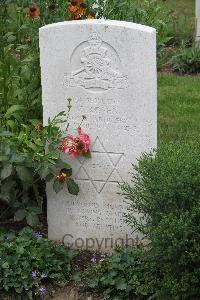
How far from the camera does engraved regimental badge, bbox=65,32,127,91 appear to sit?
4.26 metres

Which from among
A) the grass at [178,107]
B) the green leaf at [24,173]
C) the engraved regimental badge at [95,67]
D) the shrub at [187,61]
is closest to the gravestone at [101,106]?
the engraved regimental badge at [95,67]

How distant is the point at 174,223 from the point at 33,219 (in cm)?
111

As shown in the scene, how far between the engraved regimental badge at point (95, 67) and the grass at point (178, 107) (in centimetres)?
154

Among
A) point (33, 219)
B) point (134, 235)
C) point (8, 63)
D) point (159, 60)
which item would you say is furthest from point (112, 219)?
point (159, 60)

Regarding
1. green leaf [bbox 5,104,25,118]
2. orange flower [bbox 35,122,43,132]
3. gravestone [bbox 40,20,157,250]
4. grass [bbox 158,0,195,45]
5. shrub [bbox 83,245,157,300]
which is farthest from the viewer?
grass [bbox 158,0,195,45]

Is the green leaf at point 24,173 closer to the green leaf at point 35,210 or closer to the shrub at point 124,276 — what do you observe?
the green leaf at point 35,210

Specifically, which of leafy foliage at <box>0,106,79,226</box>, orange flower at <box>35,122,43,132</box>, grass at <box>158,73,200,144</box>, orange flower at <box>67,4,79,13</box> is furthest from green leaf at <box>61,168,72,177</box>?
grass at <box>158,73,200,144</box>

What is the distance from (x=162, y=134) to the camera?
20.5ft

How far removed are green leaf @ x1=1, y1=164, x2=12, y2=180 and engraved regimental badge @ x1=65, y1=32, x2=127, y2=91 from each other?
57 centimetres

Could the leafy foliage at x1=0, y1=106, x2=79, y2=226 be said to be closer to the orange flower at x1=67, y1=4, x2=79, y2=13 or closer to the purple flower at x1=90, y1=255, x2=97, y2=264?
the purple flower at x1=90, y1=255, x2=97, y2=264

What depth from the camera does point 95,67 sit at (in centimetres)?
432

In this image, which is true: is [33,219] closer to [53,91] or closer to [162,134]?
[53,91]

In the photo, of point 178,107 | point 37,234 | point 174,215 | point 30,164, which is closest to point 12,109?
point 30,164

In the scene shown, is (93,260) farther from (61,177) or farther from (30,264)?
(61,177)
